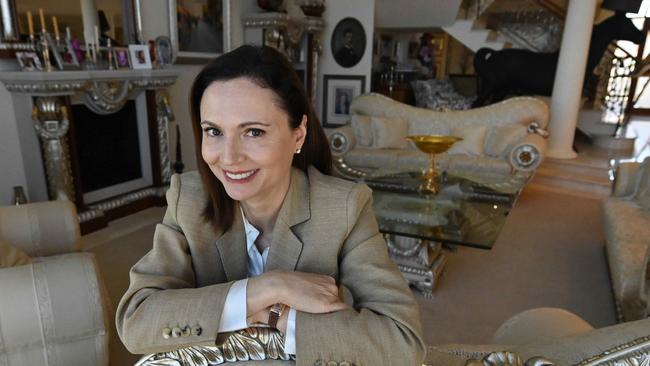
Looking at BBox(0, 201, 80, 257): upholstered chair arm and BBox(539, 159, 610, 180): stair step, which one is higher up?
BBox(0, 201, 80, 257): upholstered chair arm

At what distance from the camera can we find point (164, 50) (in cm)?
391

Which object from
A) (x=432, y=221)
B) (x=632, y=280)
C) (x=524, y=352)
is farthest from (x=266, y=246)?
(x=632, y=280)

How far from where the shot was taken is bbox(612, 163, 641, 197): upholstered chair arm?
2939mm

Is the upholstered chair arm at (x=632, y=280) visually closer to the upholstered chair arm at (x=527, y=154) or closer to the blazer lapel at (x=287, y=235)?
the blazer lapel at (x=287, y=235)

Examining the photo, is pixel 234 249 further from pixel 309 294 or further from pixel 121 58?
pixel 121 58

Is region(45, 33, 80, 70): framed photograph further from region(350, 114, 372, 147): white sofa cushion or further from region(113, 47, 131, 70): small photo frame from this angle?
region(350, 114, 372, 147): white sofa cushion

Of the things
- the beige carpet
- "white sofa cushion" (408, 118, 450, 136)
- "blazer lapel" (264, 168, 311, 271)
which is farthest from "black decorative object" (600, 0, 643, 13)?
"blazer lapel" (264, 168, 311, 271)

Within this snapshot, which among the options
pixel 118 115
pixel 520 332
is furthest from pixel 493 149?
pixel 118 115

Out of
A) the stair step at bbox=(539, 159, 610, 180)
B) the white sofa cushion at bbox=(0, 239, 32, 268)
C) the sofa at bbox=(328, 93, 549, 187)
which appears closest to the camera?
the white sofa cushion at bbox=(0, 239, 32, 268)

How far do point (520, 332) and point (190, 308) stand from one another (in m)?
1.01

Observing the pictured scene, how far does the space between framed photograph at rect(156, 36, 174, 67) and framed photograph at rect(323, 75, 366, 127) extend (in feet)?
9.34

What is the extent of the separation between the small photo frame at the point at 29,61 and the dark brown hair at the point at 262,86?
2.54 meters

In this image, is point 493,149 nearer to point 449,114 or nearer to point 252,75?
point 449,114

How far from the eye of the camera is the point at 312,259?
0.93 m
